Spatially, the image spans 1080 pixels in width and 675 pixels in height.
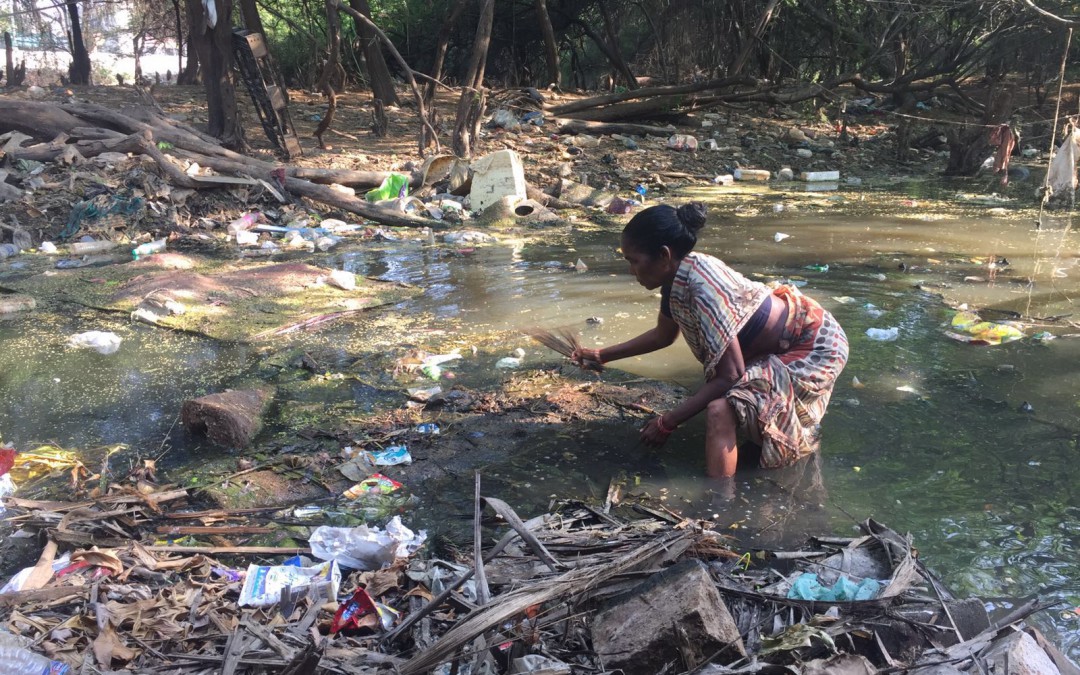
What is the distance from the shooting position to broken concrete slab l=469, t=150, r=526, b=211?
8484 mm

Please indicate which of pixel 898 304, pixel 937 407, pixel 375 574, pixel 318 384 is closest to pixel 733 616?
pixel 375 574

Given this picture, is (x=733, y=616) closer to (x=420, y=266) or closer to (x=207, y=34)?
(x=420, y=266)

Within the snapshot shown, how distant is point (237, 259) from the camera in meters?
6.79

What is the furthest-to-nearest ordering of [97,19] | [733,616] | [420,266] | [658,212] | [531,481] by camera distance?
[97,19] < [420,266] < [531,481] < [658,212] < [733,616]

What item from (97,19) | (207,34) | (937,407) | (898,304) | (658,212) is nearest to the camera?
(658,212)

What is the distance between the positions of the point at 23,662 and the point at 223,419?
1.54m

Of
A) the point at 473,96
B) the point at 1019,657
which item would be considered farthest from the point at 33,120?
the point at 1019,657

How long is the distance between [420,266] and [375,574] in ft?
15.0

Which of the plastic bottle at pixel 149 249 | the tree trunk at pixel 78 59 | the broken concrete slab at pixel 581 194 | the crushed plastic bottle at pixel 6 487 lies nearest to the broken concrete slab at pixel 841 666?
the crushed plastic bottle at pixel 6 487

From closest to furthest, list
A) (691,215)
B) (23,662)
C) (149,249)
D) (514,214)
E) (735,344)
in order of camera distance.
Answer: (23,662)
(691,215)
(735,344)
(149,249)
(514,214)

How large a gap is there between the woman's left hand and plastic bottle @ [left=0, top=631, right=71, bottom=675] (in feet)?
6.65

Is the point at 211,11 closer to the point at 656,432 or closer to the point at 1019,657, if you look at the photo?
the point at 656,432

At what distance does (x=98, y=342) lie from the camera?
14.6 ft

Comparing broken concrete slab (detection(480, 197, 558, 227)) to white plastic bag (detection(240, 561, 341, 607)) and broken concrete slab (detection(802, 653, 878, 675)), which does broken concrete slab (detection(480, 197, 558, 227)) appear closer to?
white plastic bag (detection(240, 561, 341, 607))
